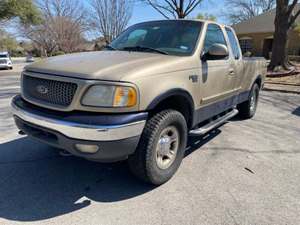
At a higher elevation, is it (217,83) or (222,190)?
(217,83)

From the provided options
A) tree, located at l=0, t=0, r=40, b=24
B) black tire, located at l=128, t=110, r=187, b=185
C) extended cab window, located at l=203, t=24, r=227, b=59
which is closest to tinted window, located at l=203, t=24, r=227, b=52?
extended cab window, located at l=203, t=24, r=227, b=59

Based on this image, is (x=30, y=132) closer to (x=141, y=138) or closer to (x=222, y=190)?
(x=141, y=138)

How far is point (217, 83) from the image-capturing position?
4.34m

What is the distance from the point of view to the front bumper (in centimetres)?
269

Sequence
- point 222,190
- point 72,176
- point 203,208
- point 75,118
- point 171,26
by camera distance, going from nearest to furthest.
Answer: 1. point 75,118
2. point 203,208
3. point 222,190
4. point 72,176
5. point 171,26

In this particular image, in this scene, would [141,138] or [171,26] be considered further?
[171,26]

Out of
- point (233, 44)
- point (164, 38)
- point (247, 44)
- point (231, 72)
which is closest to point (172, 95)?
point (164, 38)

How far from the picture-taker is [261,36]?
33.6 m

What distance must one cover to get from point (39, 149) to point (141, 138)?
2.23m

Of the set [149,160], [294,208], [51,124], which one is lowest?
[294,208]

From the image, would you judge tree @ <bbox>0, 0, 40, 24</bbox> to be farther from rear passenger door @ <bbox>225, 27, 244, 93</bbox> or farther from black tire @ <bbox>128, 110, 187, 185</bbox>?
black tire @ <bbox>128, 110, 187, 185</bbox>

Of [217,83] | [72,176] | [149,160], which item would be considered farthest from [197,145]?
[72,176]

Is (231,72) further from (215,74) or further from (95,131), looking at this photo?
(95,131)

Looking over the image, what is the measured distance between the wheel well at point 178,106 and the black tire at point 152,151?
0.08m
